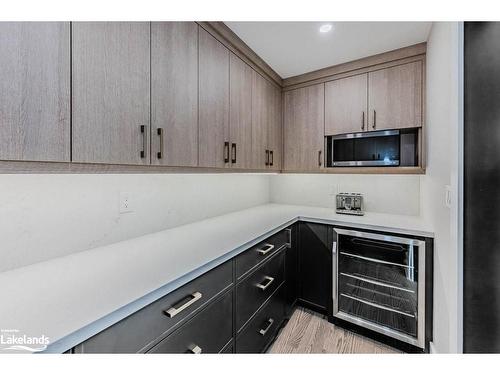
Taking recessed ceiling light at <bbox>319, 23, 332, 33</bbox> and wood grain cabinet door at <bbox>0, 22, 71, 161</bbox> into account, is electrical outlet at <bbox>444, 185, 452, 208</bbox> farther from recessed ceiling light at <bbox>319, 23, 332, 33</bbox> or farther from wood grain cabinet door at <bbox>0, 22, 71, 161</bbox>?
wood grain cabinet door at <bbox>0, 22, 71, 161</bbox>

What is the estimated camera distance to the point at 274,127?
240 cm

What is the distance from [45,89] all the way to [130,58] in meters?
0.41

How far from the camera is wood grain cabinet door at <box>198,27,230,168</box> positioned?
4.75 feet

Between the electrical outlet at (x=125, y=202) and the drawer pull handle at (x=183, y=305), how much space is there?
73cm

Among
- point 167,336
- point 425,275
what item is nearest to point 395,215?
point 425,275

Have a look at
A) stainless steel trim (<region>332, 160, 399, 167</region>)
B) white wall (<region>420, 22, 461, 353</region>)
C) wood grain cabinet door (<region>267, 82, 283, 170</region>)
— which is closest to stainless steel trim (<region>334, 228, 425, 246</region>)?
white wall (<region>420, 22, 461, 353</region>)

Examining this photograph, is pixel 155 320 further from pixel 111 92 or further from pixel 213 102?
pixel 213 102

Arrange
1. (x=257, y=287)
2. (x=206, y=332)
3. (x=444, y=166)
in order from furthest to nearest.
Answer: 1. (x=257, y=287)
2. (x=444, y=166)
3. (x=206, y=332)

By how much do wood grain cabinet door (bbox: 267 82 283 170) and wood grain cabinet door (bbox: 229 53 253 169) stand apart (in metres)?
0.38

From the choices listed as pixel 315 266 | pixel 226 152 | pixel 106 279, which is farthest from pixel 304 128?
pixel 106 279

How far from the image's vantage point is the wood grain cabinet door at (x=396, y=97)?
187 cm

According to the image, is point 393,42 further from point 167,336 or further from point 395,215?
point 167,336

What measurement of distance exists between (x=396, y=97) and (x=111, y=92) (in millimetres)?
2155
